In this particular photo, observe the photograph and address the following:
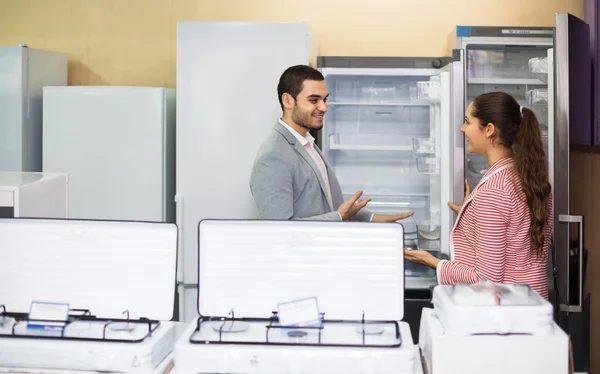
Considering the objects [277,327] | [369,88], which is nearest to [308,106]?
[369,88]

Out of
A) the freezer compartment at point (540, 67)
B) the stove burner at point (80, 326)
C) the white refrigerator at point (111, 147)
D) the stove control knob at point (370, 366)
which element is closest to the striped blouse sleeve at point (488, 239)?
the stove control knob at point (370, 366)

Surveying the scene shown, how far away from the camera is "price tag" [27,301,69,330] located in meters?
1.80

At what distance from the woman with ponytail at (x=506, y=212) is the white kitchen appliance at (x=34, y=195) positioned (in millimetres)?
1456

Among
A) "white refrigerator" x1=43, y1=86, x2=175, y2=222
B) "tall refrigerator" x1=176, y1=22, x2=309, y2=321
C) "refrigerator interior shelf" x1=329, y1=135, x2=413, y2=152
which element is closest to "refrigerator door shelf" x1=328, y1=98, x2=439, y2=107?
"refrigerator interior shelf" x1=329, y1=135, x2=413, y2=152

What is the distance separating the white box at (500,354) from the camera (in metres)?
1.61

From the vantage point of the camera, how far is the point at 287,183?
9.35ft

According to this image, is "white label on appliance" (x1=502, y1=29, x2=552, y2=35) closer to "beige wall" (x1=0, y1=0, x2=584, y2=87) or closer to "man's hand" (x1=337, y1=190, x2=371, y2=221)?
"beige wall" (x1=0, y1=0, x2=584, y2=87)

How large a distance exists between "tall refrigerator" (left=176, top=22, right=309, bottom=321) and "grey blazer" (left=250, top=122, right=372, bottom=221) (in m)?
0.85

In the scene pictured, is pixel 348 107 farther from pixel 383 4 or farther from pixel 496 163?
pixel 496 163

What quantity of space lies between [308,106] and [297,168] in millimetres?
306

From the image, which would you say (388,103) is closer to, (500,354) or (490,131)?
(490,131)

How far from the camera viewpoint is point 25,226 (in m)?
1.91

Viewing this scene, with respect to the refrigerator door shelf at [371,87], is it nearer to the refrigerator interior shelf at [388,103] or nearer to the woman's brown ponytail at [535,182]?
the refrigerator interior shelf at [388,103]

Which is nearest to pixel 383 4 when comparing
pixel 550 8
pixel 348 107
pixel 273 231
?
pixel 348 107
